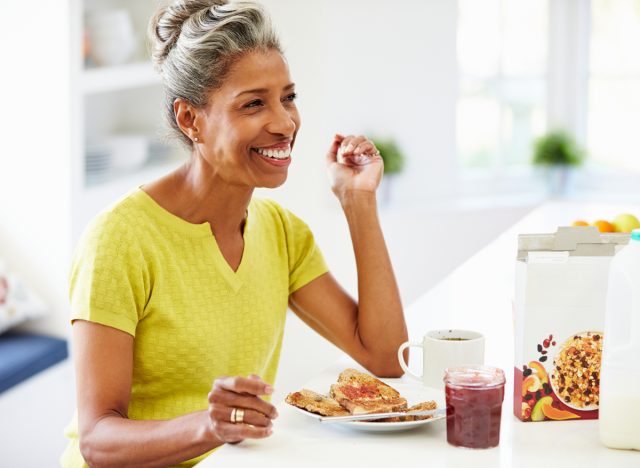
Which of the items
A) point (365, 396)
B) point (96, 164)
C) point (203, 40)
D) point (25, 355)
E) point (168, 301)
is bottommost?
point (25, 355)

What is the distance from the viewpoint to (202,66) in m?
1.64

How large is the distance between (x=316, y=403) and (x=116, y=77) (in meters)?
2.26

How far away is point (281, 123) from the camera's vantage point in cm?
165

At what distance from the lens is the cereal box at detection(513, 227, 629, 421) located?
1317 millimetres

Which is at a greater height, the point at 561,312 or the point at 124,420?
the point at 561,312

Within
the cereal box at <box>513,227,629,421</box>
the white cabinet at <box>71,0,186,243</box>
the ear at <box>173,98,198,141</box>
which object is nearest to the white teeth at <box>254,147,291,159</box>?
the ear at <box>173,98,198,141</box>

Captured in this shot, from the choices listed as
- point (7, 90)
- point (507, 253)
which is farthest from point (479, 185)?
point (7, 90)

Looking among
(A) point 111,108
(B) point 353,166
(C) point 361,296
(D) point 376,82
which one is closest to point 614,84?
(D) point 376,82

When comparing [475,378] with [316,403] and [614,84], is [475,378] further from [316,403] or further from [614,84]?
[614,84]

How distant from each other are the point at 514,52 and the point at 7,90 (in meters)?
2.49

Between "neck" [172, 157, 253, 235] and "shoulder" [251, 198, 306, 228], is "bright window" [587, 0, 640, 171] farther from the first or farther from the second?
"neck" [172, 157, 253, 235]

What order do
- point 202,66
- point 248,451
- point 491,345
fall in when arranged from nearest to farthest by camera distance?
point 248,451
point 202,66
point 491,345

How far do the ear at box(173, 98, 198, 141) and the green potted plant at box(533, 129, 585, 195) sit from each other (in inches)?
120

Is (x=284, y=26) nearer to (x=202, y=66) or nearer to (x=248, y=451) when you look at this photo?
(x=202, y=66)
